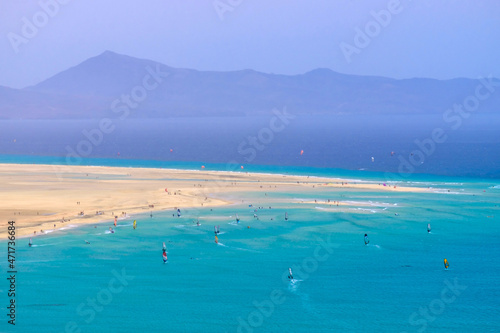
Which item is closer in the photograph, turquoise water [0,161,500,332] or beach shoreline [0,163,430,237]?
turquoise water [0,161,500,332]

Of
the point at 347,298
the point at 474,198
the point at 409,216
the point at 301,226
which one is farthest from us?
the point at 474,198

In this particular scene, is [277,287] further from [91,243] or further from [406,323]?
[91,243]

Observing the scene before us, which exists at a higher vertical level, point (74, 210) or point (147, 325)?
point (74, 210)

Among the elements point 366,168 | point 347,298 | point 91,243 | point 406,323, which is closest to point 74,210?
point 91,243

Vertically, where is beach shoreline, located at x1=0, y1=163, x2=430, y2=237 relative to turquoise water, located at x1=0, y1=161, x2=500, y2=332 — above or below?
above
